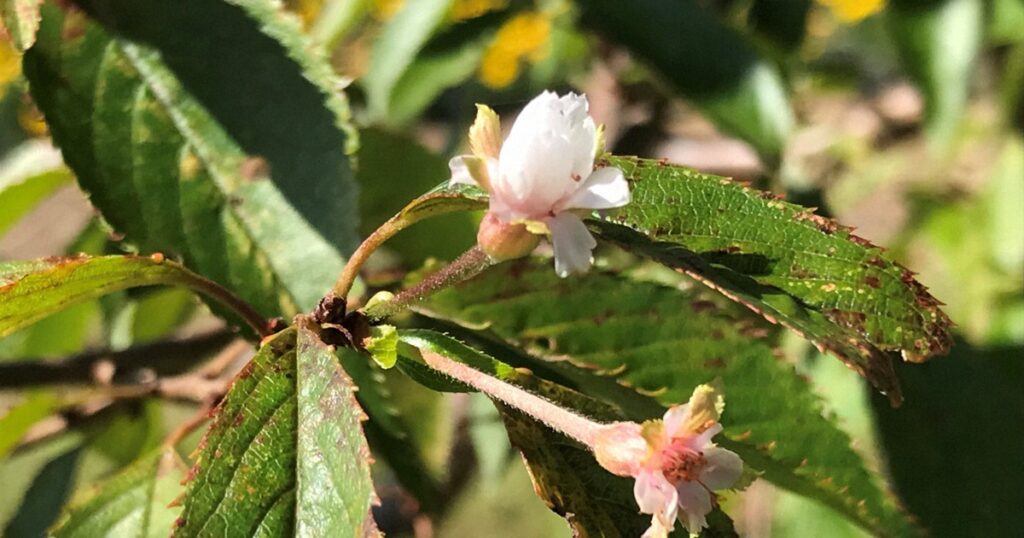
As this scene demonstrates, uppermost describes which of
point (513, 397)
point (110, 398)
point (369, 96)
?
point (369, 96)

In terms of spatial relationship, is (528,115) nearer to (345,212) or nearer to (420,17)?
(345,212)

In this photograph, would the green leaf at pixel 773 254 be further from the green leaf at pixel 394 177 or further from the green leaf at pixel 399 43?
the green leaf at pixel 399 43

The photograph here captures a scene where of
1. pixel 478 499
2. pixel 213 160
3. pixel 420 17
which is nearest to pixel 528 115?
pixel 213 160

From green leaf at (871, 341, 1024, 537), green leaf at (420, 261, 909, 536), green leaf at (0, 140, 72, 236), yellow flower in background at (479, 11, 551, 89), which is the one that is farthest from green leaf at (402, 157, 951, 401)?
yellow flower in background at (479, 11, 551, 89)

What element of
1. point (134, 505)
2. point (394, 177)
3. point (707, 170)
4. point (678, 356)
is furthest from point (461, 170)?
point (707, 170)

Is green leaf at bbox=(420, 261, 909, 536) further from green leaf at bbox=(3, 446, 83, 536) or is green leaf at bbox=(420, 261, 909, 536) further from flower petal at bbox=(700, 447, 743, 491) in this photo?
green leaf at bbox=(3, 446, 83, 536)

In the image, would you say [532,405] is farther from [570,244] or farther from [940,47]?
[940,47]

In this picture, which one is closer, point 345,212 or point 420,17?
point 345,212
